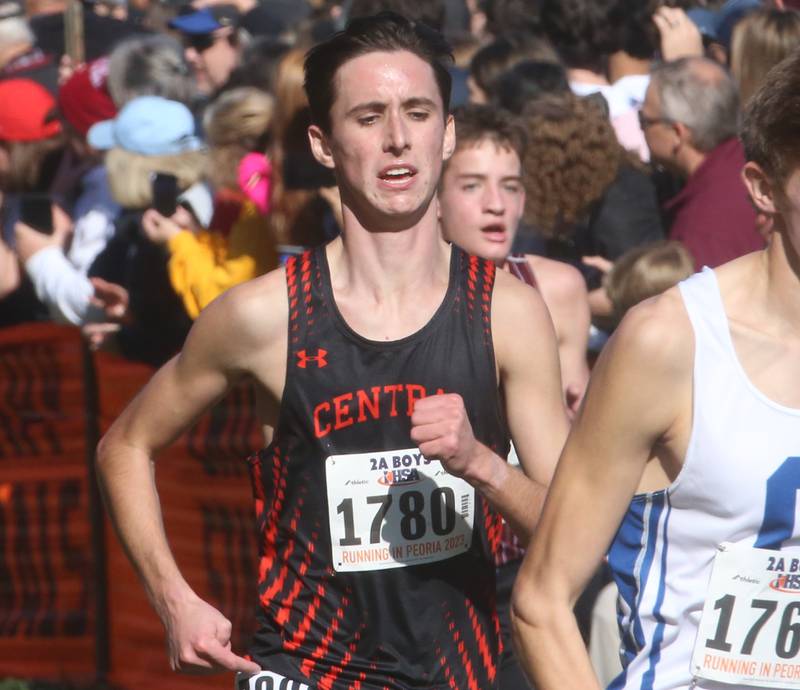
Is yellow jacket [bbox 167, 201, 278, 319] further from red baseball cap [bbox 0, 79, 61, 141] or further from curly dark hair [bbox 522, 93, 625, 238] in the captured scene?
red baseball cap [bbox 0, 79, 61, 141]

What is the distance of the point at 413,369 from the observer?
11.8 feet

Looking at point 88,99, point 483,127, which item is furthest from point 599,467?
point 88,99

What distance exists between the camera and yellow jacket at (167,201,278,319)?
225 inches

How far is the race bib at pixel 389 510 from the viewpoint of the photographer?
3.58 metres

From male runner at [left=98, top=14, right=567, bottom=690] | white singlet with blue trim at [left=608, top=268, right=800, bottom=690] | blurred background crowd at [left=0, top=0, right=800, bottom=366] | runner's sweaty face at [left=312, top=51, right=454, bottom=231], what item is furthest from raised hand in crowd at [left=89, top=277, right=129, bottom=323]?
white singlet with blue trim at [left=608, top=268, right=800, bottom=690]

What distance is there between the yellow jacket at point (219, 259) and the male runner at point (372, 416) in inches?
74.4

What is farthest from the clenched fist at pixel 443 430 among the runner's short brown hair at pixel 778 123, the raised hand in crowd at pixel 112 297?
the raised hand in crowd at pixel 112 297

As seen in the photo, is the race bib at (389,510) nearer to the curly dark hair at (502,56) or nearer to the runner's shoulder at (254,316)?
the runner's shoulder at (254,316)

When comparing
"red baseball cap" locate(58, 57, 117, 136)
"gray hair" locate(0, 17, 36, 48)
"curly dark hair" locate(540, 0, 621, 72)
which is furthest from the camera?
"gray hair" locate(0, 17, 36, 48)

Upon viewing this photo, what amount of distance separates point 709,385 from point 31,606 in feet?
17.4

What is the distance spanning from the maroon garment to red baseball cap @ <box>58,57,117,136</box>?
344 cm

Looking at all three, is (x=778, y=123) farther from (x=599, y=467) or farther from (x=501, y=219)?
(x=501, y=219)

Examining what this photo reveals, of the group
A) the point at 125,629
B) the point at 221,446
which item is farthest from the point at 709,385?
→ the point at 125,629

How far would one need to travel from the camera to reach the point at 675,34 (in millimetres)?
7035
